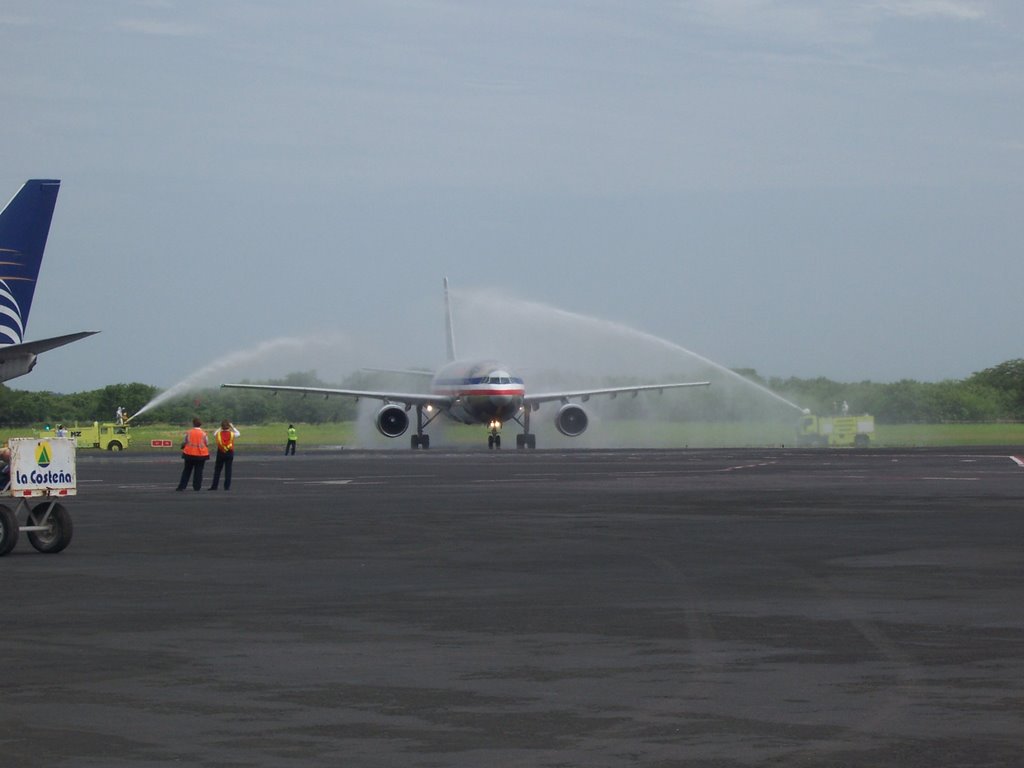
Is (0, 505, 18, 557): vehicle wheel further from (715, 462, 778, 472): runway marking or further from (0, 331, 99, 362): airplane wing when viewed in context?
(715, 462, 778, 472): runway marking

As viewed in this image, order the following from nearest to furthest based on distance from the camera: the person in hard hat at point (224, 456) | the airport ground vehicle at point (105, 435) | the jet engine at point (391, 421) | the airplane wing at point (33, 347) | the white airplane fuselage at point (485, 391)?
the airplane wing at point (33, 347)
the person in hard hat at point (224, 456)
the white airplane fuselage at point (485, 391)
the jet engine at point (391, 421)
the airport ground vehicle at point (105, 435)

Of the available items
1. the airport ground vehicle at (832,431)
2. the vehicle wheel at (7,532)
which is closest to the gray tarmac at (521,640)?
the vehicle wheel at (7,532)

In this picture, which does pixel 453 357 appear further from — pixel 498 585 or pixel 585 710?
pixel 585 710

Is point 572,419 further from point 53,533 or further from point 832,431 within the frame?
point 53,533

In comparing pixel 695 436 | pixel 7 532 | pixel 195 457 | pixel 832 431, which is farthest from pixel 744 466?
pixel 695 436

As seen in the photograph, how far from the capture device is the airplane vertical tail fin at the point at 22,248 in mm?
36500

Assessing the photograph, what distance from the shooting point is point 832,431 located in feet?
299

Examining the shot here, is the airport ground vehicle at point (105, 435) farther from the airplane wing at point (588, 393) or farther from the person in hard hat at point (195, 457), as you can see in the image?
the person in hard hat at point (195, 457)

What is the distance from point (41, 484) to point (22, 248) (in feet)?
55.1

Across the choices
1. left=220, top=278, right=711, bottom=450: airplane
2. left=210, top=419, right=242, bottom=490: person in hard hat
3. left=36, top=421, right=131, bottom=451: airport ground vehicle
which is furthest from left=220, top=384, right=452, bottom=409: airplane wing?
left=210, top=419, right=242, bottom=490: person in hard hat

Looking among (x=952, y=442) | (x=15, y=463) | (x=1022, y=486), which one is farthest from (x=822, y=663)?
(x=952, y=442)

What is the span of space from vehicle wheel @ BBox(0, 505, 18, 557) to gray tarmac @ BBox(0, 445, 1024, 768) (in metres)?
0.25

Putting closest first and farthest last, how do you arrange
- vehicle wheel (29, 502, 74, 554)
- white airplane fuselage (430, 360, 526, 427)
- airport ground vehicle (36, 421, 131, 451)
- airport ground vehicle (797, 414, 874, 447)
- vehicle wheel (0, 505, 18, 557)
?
vehicle wheel (0, 505, 18, 557)
vehicle wheel (29, 502, 74, 554)
white airplane fuselage (430, 360, 526, 427)
airport ground vehicle (797, 414, 874, 447)
airport ground vehicle (36, 421, 131, 451)

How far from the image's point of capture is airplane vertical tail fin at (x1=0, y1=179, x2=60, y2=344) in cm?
3650
